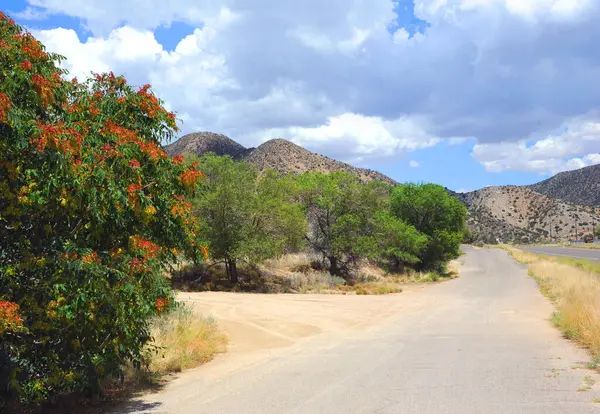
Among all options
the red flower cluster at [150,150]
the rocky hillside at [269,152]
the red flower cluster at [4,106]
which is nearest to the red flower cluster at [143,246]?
the red flower cluster at [150,150]

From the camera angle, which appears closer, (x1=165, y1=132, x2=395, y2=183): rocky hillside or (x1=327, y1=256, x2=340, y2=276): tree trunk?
(x1=327, y1=256, x2=340, y2=276): tree trunk

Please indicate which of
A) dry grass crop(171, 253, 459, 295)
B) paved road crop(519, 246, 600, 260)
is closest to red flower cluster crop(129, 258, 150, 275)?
dry grass crop(171, 253, 459, 295)

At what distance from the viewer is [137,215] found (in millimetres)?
6688

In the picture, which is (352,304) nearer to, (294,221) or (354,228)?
(294,221)

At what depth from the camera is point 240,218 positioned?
2797cm

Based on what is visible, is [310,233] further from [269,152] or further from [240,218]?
[269,152]

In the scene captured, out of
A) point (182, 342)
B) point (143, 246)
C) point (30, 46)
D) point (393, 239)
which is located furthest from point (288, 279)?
point (30, 46)

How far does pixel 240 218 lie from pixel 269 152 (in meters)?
55.4

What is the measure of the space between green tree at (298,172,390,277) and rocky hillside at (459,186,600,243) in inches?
3687

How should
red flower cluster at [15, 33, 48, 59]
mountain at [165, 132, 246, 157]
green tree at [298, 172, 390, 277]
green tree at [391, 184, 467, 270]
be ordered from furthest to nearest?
mountain at [165, 132, 246, 157]
green tree at [391, 184, 467, 270]
green tree at [298, 172, 390, 277]
red flower cluster at [15, 33, 48, 59]

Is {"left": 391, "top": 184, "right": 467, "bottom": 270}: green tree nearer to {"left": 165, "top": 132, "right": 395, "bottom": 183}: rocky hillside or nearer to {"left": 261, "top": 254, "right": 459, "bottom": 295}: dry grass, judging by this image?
{"left": 261, "top": 254, "right": 459, "bottom": 295}: dry grass

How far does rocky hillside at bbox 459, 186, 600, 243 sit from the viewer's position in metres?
123

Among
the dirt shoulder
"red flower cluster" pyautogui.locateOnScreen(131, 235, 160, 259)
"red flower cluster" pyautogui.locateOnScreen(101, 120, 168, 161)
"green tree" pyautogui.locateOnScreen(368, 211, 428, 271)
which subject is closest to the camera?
"red flower cluster" pyautogui.locateOnScreen(131, 235, 160, 259)

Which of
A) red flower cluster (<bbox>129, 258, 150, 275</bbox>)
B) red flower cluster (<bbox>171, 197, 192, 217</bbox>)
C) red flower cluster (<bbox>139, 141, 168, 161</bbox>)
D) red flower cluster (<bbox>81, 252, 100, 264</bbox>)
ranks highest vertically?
red flower cluster (<bbox>139, 141, 168, 161</bbox>)
